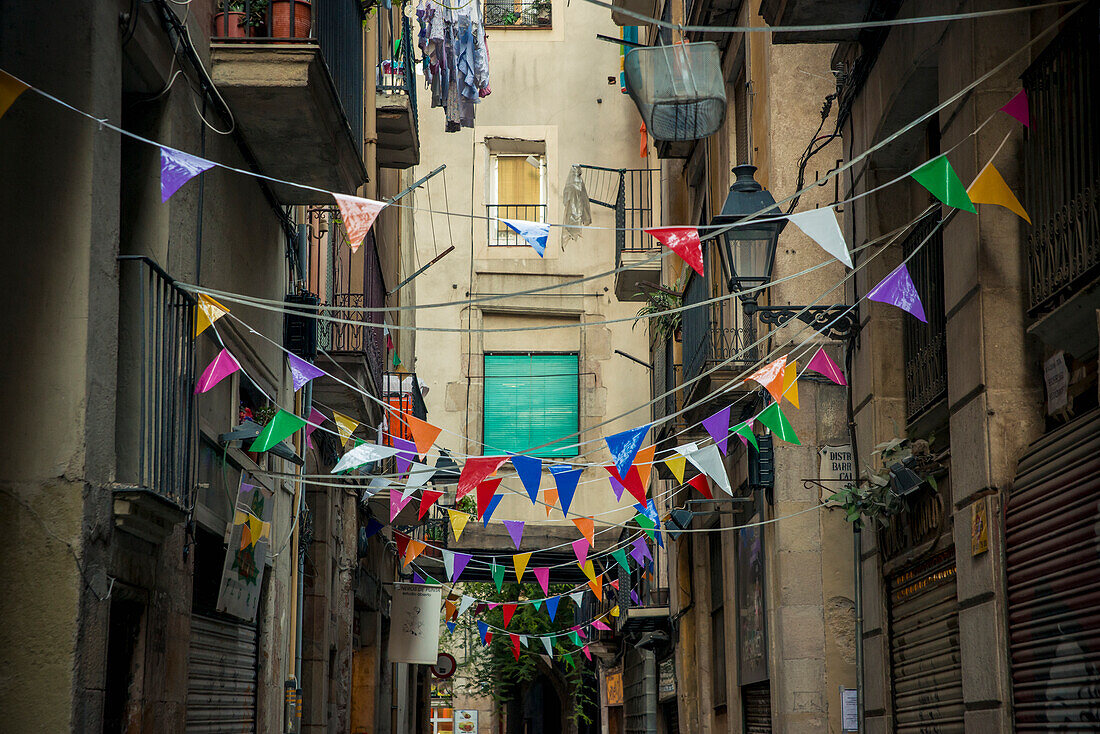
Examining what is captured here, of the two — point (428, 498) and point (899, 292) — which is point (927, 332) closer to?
point (899, 292)

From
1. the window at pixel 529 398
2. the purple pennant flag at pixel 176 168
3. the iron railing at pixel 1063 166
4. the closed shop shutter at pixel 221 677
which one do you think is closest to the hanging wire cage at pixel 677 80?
the iron railing at pixel 1063 166

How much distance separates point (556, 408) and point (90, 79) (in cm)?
1964

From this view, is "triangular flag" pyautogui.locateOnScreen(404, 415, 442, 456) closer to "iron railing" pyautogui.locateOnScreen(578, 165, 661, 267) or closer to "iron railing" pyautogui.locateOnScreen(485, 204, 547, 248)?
"iron railing" pyautogui.locateOnScreen(578, 165, 661, 267)

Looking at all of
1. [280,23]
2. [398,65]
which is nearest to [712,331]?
[398,65]

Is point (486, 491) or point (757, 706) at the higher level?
point (486, 491)

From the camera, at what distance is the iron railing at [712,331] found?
1224cm

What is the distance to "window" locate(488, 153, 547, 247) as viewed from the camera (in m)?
26.1

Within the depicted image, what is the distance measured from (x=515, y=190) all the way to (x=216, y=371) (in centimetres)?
1901

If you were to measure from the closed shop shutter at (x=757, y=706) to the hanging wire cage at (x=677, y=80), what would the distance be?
5.24 meters

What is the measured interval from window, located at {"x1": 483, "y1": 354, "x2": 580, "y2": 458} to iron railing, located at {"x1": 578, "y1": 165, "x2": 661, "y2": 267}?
3479mm

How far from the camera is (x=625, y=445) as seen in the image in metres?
9.76

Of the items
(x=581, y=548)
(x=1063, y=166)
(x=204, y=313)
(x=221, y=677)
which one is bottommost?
(x=221, y=677)

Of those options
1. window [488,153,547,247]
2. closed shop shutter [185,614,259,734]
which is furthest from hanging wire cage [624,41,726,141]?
window [488,153,547,247]

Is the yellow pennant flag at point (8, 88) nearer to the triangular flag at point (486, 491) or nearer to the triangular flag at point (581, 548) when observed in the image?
the triangular flag at point (486, 491)
